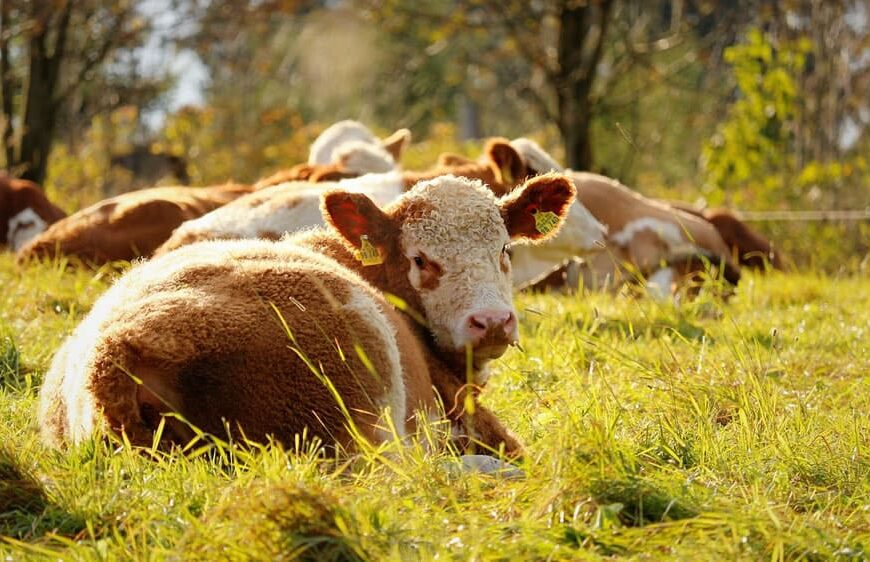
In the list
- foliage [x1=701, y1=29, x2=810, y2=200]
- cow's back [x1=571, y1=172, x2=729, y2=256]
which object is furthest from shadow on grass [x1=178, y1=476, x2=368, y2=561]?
foliage [x1=701, y1=29, x2=810, y2=200]

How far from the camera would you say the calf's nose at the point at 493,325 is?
528 centimetres

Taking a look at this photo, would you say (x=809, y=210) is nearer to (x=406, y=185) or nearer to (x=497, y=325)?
(x=406, y=185)

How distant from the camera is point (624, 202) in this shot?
11.7 meters

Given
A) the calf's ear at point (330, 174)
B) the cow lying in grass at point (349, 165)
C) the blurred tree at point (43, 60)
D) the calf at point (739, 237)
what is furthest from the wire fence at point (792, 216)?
the blurred tree at point (43, 60)

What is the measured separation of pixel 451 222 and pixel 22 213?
8.74 m

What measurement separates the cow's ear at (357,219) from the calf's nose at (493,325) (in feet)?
1.95

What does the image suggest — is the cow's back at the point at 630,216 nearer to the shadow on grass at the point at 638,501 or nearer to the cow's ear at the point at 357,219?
the cow's ear at the point at 357,219

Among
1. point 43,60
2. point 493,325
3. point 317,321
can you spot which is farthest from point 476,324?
point 43,60

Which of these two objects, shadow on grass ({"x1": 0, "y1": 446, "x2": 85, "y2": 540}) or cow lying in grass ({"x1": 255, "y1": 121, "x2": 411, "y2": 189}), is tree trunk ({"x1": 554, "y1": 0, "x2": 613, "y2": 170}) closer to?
cow lying in grass ({"x1": 255, "y1": 121, "x2": 411, "y2": 189})

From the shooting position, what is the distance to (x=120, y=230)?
9844 millimetres

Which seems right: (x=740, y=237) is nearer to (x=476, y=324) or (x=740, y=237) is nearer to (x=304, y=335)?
(x=476, y=324)

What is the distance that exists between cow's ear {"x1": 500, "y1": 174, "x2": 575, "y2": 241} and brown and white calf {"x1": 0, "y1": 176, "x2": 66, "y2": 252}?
821cm

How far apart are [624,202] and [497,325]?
661 cm

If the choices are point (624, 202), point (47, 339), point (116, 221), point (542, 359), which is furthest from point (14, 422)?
point (624, 202)
